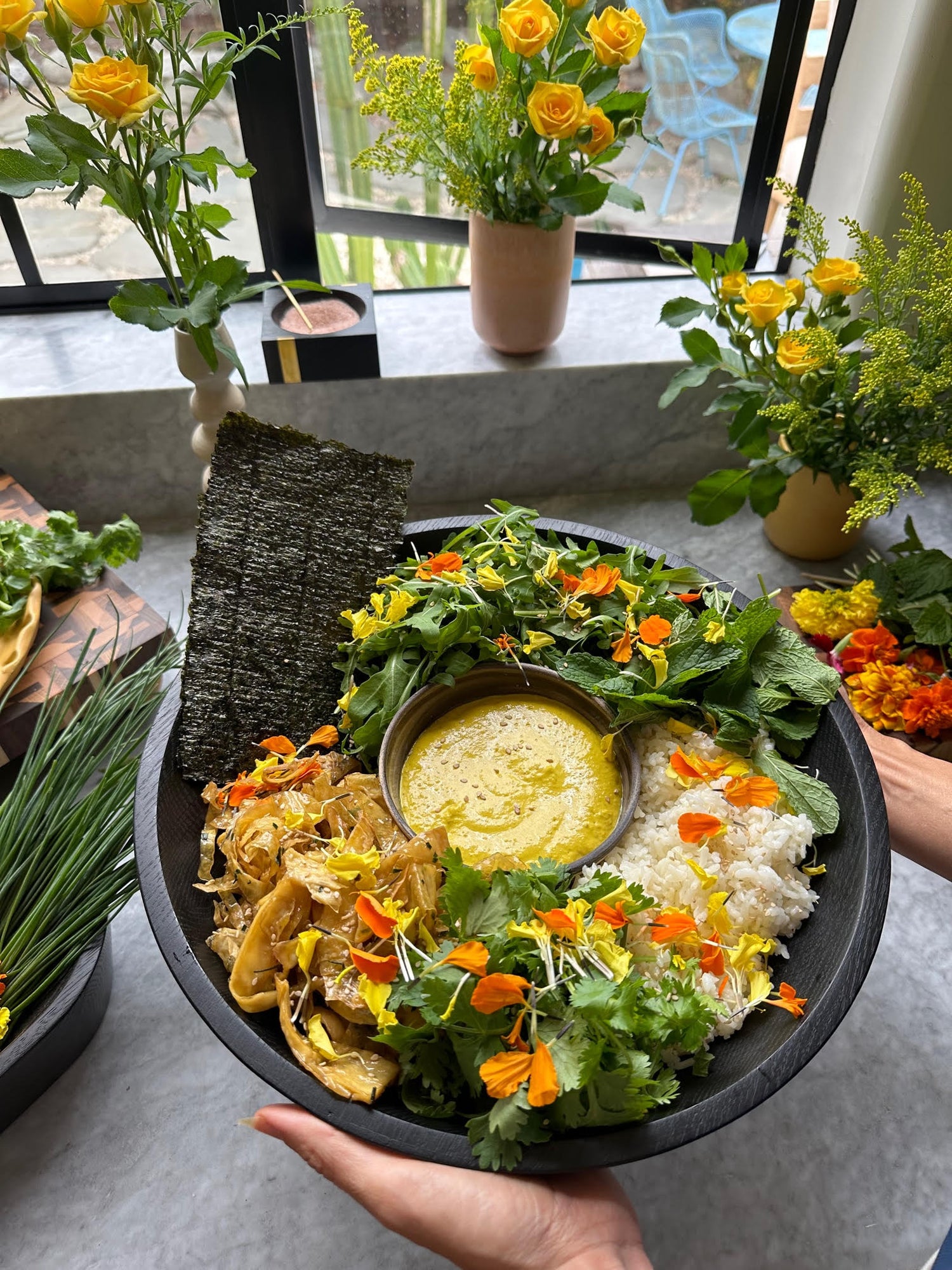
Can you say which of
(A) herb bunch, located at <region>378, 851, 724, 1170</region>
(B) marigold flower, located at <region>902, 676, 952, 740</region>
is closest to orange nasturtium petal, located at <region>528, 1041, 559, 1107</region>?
(A) herb bunch, located at <region>378, 851, 724, 1170</region>

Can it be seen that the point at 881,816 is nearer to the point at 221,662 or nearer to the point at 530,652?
the point at 530,652

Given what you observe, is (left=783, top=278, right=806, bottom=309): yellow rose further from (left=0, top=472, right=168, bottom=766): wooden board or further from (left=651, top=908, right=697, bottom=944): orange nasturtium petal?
(left=0, top=472, right=168, bottom=766): wooden board

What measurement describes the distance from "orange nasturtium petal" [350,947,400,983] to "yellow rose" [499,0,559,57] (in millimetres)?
1112

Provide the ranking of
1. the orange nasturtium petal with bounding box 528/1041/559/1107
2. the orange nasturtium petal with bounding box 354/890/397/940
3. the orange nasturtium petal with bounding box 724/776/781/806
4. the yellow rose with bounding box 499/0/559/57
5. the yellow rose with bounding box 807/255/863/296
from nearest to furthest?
the orange nasturtium petal with bounding box 528/1041/559/1107, the orange nasturtium petal with bounding box 354/890/397/940, the orange nasturtium petal with bounding box 724/776/781/806, the yellow rose with bounding box 499/0/559/57, the yellow rose with bounding box 807/255/863/296

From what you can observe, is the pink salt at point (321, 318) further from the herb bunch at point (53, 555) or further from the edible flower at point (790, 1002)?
the edible flower at point (790, 1002)

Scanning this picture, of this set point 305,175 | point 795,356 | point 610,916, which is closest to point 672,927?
point 610,916

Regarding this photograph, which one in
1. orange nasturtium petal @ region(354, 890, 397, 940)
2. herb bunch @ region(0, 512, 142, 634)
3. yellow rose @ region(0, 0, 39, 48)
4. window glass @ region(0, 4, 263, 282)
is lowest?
herb bunch @ region(0, 512, 142, 634)

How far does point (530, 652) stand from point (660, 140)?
3.80 feet

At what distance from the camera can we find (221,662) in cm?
108

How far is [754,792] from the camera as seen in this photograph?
3.09 ft

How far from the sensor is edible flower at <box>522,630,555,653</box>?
1.11 meters

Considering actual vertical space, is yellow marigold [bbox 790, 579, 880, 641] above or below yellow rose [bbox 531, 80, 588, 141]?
below

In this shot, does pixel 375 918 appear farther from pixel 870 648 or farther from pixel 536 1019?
pixel 870 648

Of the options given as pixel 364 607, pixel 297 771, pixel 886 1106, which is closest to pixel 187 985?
pixel 297 771
